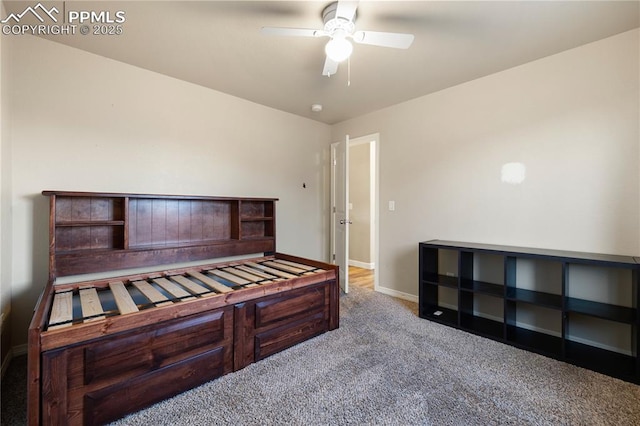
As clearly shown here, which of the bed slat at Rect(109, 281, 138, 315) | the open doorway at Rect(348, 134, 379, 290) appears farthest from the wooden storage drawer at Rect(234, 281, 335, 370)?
the open doorway at Rect(348, 134, 379, 290)

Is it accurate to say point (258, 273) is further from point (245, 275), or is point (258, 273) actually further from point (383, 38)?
point (383, 38)

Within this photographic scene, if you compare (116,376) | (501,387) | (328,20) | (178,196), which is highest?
(328,20)

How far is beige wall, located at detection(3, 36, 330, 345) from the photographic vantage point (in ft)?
6.86

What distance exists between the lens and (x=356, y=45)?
221 cm

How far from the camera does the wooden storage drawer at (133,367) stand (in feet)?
4.25

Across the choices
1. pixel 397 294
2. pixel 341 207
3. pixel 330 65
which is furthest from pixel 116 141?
pixel 397 294

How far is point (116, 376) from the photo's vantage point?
1.44 metres

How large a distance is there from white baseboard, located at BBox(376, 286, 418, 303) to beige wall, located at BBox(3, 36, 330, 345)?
131 centimetres

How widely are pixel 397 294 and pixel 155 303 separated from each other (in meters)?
2.71

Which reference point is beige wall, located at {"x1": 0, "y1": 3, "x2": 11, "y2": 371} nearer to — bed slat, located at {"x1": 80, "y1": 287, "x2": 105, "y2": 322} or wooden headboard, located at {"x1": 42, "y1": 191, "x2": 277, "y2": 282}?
wooden headboard, located at {"x1": 42, "y1": 191, "x2": 277, "y2": 282}

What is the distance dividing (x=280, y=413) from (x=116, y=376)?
2.86 ft

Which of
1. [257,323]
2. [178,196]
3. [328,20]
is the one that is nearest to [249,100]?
[178,196]

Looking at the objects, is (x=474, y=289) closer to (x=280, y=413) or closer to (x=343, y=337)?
(x=343, y=337)

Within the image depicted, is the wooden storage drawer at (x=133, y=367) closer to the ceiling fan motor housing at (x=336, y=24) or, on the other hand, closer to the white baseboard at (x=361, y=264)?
the ceiling fan motor housing at (x=336, y=24)
